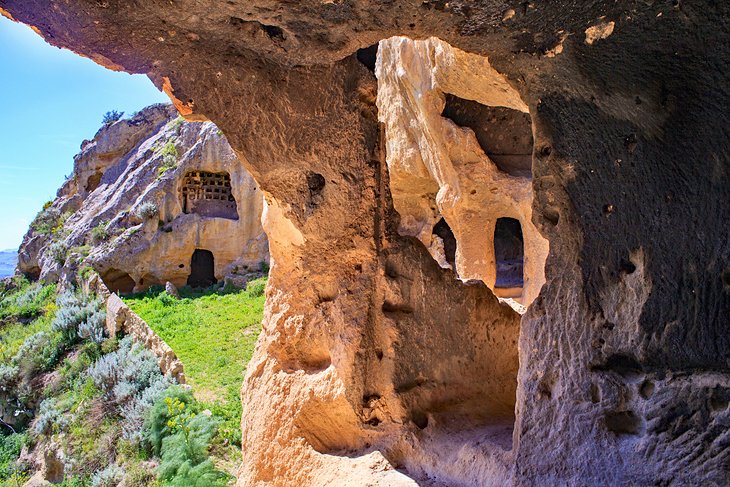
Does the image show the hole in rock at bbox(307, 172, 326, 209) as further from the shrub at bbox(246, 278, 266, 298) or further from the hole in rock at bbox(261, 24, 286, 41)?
the shrub at bbox(246, 278, 266, 298)

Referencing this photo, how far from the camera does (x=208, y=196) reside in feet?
46.9

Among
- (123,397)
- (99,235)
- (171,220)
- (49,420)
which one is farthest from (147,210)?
(123,397)

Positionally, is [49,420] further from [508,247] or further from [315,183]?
[508,247]

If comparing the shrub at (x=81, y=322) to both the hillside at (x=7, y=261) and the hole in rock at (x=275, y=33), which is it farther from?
the hillside at (x=7, y=261)

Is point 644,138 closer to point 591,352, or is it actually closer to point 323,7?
point 591,352

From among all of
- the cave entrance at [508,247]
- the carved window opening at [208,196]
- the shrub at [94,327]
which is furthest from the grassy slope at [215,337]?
the cave entrance at [508,247]

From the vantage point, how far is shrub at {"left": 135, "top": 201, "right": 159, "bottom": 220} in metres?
13.1

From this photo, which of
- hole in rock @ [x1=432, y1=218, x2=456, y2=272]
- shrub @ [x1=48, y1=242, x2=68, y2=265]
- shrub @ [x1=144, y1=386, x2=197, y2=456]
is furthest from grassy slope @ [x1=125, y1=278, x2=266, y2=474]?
hole in rock @ [x1=432, y1=218, x2=456, y2=272]

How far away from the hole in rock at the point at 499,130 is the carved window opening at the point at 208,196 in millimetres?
9206

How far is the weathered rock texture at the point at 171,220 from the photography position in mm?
13047

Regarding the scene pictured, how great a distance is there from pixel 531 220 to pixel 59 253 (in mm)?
14377

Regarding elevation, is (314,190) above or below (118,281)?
above

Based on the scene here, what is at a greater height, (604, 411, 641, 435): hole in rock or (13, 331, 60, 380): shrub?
(604, 411, 641, 435): hole in rock

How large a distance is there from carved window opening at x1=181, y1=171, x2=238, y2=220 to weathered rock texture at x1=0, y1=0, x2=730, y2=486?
11601mm
